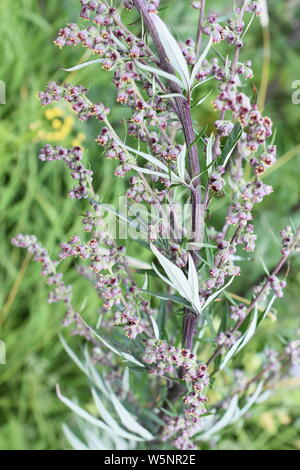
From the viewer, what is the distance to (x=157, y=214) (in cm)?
44

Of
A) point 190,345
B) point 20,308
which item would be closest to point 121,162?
point 190,345

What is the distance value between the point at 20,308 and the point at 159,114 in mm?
690

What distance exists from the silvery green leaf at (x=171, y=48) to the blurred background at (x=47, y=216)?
0.55 meters

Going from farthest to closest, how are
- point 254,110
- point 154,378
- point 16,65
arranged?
point 16,65, point 154,378, point 254,110

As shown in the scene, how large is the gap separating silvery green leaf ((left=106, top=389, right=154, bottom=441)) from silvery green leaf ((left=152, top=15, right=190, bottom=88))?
0.34 metres

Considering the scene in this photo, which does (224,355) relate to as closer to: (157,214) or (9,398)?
(157,214)

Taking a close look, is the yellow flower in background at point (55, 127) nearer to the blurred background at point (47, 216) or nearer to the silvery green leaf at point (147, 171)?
the blurred background at point (47, 216)

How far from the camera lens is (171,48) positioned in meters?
0.34

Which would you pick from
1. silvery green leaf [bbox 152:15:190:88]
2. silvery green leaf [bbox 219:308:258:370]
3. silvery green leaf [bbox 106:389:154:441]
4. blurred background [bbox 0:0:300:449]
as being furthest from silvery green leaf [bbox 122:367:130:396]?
silvery green leaf [bbox 152:15:190:88]

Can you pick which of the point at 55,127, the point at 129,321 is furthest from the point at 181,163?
the point at 55,127

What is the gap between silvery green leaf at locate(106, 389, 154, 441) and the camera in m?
0.54
